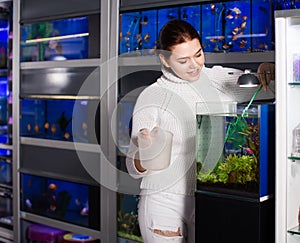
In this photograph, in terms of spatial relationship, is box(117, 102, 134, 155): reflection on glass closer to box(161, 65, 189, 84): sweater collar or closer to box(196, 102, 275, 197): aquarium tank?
box(161, 65, 189, 84): sweater collar

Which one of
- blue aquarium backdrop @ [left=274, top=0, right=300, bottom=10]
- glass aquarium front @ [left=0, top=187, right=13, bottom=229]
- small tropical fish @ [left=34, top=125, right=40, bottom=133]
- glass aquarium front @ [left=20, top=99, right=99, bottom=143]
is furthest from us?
glass aquarium front @ [left=0, top=187, right=13, bottom=229]

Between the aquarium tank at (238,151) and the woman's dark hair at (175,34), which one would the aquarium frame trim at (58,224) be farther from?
the woman's dark hair at (175,34)

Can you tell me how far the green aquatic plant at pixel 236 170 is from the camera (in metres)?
2.51

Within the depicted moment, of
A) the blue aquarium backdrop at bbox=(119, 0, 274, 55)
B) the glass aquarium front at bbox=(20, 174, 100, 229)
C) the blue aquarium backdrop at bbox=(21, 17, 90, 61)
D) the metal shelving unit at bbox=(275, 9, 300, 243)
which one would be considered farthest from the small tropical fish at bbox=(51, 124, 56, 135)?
the metal shelving unit at bbox=(275, 9, 300, 243)

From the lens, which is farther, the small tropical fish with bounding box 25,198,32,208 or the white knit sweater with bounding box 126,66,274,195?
the small tropical fish with bounding box 25,198,32,208

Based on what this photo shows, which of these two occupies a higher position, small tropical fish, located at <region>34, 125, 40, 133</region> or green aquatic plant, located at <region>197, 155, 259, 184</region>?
small tropical fish, located at <region>34, 125, 40, 133</region>

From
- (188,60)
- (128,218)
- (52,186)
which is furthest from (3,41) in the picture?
(188,60)

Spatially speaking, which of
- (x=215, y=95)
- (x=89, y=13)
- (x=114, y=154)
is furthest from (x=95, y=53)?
(x=215, y=95)

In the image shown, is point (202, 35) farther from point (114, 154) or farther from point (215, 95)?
point (114, 154)

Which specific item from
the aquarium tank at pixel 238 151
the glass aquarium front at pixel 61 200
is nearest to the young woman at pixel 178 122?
the aquarium tank at pixel 238 151

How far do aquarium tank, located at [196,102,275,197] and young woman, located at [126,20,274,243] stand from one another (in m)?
0.23

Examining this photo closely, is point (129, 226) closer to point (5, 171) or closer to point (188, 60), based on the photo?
point (188, 60)

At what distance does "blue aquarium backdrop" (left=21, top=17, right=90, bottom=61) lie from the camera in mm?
3793

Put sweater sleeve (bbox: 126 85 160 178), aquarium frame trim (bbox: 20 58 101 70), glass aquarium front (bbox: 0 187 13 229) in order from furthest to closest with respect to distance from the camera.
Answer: glass aquarium front (bbox: 0 187 13 229) → aquarium frame trim (bbox: 20 58 101 70) → sweater sleeve (bbox: 126 85 160 178)
